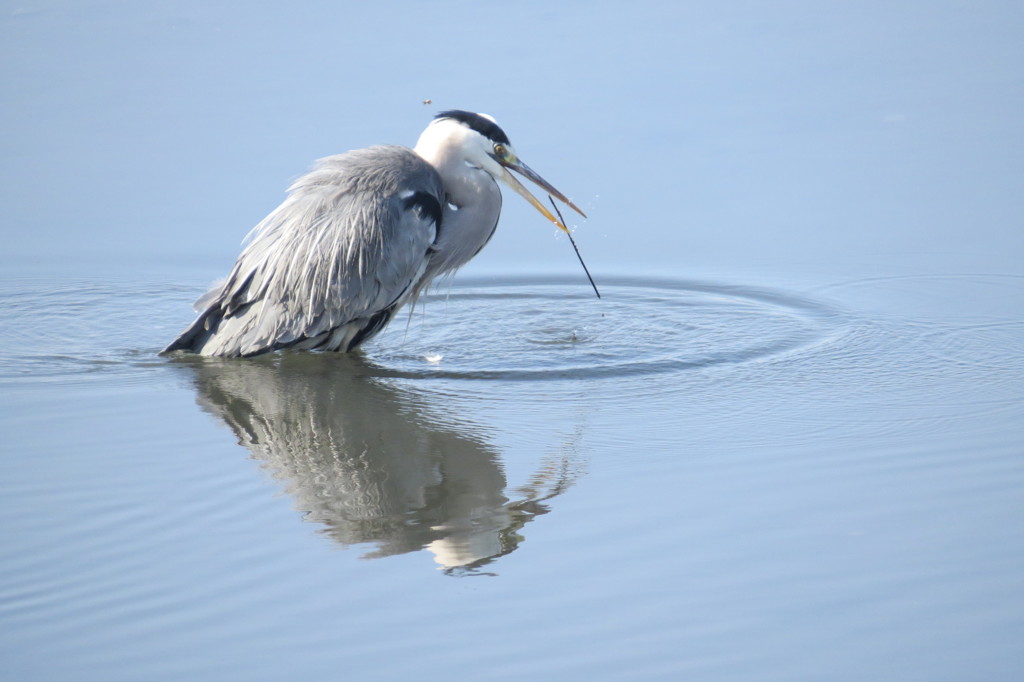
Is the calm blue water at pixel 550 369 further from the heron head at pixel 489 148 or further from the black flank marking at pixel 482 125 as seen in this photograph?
the black flank marking at pixel 482 125

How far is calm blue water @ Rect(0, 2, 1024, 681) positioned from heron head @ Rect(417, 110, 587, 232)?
2.41 feet

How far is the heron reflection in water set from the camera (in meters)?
4.44

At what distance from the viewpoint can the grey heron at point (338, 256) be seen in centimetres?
660

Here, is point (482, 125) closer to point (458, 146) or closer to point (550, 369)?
point (458, 146)

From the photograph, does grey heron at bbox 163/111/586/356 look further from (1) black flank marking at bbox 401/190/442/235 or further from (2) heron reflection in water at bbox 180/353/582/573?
(2) heron reflection in water at bbox 180/353/582/573

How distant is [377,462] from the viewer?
5.14 m

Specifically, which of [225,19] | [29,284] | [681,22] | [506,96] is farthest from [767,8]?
[29,284]

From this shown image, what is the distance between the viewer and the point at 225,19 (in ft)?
39.5

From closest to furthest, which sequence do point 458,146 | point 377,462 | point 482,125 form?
point 377,462
point 482,125
point 458,146

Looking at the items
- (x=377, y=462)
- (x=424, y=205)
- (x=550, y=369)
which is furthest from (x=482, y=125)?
(x=377, y=462)

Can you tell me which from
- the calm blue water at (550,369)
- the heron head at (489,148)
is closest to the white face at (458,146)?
the heron head at (489,148)

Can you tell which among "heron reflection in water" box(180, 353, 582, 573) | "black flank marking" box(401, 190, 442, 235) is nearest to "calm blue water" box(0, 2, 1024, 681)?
"heron reflection in water" box(180, 353, 582, 573)

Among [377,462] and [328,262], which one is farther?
[328,262]

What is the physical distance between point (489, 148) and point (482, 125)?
0.45 feet
